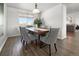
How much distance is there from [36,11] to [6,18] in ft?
2.09

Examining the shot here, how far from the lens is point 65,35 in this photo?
5.82 feet

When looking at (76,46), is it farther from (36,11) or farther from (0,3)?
(0,3)

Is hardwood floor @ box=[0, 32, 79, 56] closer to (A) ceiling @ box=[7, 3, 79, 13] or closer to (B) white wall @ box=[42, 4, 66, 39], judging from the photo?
(B) white wall @ box=[42, 4, 66, 39]

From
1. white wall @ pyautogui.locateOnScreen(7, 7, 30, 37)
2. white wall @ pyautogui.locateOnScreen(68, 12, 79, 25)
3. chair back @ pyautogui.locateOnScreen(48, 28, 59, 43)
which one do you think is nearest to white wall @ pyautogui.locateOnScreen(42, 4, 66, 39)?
chair back @ pyautogui.locateOnScreen(48, 28, 59, 43)

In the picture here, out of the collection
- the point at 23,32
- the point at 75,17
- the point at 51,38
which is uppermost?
the point at 75,17

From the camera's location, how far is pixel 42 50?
6.02ft

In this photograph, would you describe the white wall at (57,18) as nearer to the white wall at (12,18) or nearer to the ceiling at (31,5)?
the ceiling at (31,5)

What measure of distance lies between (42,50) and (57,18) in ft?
2.59

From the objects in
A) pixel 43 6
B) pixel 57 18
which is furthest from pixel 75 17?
pixel 43 6

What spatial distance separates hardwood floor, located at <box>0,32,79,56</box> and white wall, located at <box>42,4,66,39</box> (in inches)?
7.2

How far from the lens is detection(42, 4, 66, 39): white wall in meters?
1.70

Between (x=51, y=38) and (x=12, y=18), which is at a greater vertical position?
(x=12, y=18)

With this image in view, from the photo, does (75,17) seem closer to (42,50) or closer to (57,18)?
(57,18)

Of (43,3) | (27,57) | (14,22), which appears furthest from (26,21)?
(27,57)
